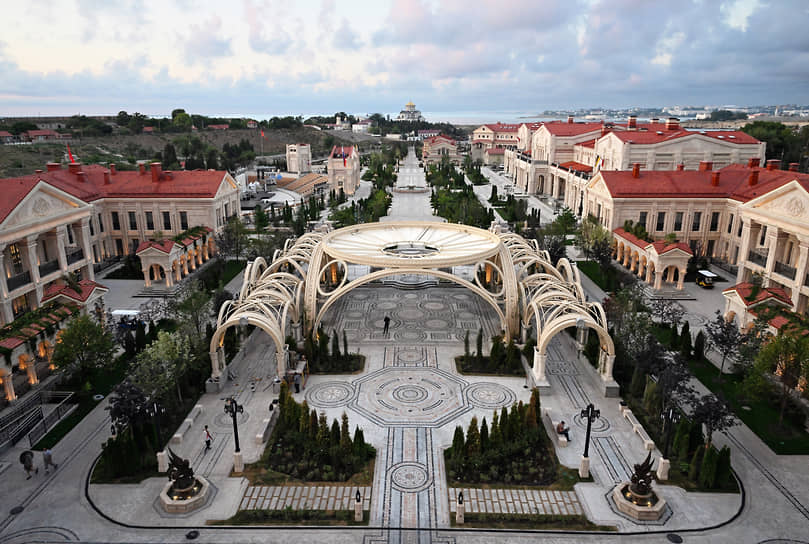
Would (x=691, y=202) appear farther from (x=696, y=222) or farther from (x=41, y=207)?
(x=41, y=207)

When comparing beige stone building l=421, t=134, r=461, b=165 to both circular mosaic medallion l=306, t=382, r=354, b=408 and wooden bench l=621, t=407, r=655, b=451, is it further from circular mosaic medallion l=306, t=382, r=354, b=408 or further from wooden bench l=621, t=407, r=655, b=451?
wooden bench l=621, t=407, r=655, b=451

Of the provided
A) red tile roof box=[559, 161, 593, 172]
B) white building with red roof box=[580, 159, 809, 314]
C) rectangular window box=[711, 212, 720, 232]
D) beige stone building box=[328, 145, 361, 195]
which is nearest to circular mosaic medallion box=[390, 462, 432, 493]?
white building with red roof box=[580, 159, 809, 314]

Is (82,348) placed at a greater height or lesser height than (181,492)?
greater

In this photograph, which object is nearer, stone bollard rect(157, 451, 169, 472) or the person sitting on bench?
stone bollard rect(157, 451, 169, 472)

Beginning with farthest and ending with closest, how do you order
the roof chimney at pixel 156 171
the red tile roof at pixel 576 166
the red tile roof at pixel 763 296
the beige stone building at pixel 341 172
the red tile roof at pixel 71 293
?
the beige stone building at pixel 341 172 → the red tile roof at pixel 576 166 → the roof chimney at pixel 156 171 → the red tile roof at pixel 71 293 → the red tile roof at pixel 763 296

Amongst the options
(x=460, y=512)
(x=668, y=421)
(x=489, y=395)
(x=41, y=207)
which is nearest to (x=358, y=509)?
(x=460, y=512)

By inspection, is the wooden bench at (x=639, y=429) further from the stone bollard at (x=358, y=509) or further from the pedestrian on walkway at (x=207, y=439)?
the pedestrian on walkway at (x=207, y=439)

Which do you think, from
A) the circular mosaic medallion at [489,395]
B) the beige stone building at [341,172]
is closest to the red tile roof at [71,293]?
the circular mosaic medallion at [489,395]
